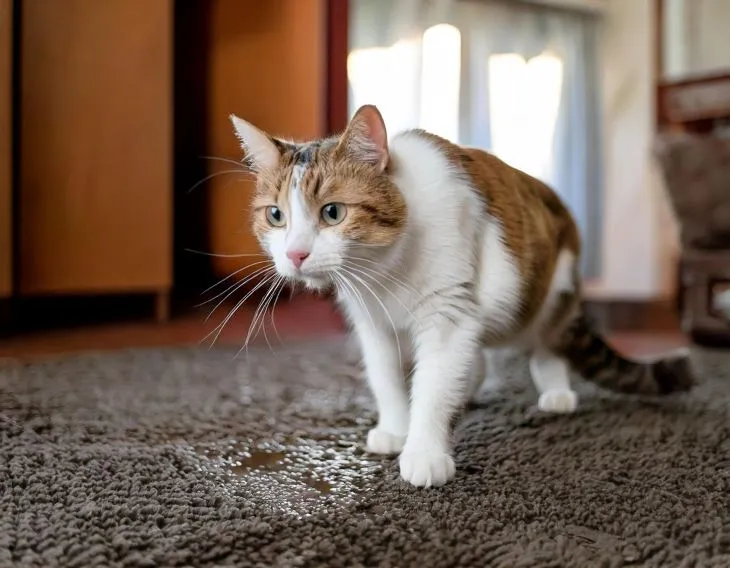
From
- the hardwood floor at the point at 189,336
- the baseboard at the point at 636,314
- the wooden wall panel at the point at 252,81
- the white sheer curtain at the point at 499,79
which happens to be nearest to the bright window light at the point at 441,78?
the white sheer curtain at the point at 499,79

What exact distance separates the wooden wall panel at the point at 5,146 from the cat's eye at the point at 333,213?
148cm

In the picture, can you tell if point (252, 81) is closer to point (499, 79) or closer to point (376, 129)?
point (499, 79)

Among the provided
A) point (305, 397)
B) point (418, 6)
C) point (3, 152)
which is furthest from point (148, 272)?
point (418, 6)

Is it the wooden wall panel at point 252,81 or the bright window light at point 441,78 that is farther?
the bright window light at point 441,78

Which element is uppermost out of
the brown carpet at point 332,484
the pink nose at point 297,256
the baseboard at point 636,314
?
the pink nose at point 297,256

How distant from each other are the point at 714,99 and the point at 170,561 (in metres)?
2.81

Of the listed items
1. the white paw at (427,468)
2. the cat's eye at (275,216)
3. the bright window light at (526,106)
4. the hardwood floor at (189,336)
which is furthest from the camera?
the bright window light at (526,106)

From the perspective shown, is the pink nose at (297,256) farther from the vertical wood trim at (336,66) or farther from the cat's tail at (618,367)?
the vertical wood trim at (336,66)

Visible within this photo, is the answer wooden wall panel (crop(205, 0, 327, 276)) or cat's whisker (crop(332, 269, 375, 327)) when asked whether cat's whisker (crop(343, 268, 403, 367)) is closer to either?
→ cat's whisker (crop(332, 269, 375, 327))

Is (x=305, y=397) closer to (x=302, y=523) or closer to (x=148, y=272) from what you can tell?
(x=302, y=523)

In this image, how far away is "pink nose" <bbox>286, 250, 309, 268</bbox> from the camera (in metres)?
0.83

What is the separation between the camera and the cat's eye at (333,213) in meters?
0.85

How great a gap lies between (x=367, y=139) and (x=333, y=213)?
102mm

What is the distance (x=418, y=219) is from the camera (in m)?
0.89
